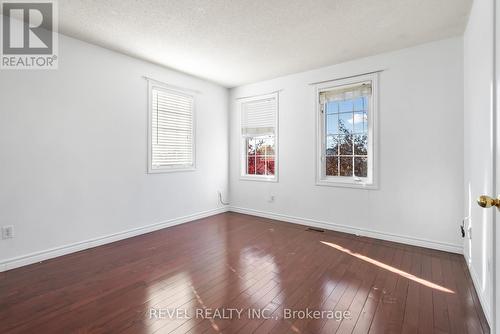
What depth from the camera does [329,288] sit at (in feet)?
7.50

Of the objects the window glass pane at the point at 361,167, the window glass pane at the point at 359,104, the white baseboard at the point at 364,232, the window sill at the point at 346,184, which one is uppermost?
the window glass pane at the point at 359,104

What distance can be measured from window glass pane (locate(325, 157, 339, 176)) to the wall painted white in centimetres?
164

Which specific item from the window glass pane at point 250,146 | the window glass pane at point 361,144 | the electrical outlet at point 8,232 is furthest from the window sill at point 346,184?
the electrical outlet at point 8,232

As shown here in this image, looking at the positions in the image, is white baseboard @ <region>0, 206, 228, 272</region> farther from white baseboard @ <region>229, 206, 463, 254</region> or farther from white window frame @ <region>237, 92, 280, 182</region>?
white baseboard @ <region>229, 206, 463, 254</region>

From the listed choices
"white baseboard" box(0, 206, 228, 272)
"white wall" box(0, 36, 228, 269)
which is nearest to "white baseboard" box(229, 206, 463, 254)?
"white baseboard" box(0, 206, 228, 272)

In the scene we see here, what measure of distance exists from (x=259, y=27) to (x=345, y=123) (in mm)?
2042

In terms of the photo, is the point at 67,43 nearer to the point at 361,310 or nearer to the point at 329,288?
the point at 329,288

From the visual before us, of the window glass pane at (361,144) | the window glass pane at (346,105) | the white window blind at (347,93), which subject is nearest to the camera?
the white window blind at (347,93)

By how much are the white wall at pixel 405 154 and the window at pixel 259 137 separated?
0.45 meters

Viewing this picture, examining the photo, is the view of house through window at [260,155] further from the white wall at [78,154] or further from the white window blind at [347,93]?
the white wall at [78,154]

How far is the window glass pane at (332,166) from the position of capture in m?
4.15

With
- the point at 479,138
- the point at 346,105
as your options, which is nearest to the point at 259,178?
the point at 346,105

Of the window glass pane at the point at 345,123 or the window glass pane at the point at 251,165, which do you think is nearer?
the window glass pane at the point at 345,123

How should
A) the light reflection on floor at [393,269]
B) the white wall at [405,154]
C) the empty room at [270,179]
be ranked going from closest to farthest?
the empty room at [270,179] → the light reflection on floor at [393,269] → the white wall at [405,154]
